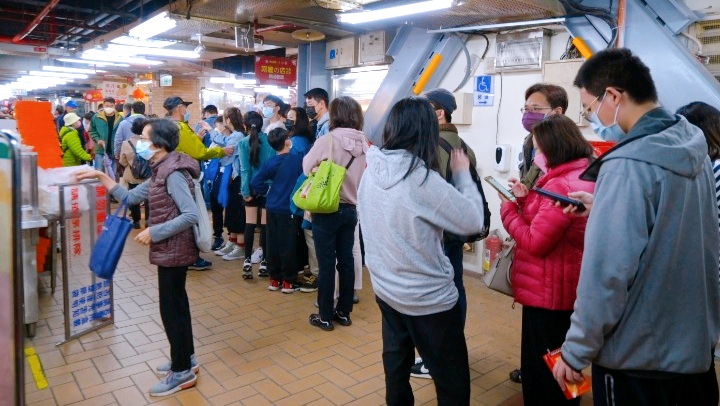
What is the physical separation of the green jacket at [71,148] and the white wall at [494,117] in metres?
5.21

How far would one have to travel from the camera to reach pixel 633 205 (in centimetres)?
151

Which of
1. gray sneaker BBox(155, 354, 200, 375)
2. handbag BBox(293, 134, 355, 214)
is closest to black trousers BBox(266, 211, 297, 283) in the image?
handbag BBox(293, 134, 355, 214)

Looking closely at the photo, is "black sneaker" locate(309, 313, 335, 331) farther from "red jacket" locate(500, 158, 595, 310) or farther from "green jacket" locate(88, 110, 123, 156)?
"green jacket" locate(88, 110, 123, 156)

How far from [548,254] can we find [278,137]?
3.19 metres

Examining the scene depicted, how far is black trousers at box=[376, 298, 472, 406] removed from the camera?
2204mm

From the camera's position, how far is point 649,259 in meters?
1.55

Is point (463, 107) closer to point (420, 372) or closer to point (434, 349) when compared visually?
point (420, 372)

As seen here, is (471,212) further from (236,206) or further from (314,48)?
(314,48)

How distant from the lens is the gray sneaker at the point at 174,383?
3.23m

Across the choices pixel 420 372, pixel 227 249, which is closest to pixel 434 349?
pixel 420 372

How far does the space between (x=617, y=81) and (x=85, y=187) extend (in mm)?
3659

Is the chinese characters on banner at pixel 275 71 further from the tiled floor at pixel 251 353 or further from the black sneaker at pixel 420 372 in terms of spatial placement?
the black sneaker at pixel 420 372

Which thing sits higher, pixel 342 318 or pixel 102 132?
pixel 102 132

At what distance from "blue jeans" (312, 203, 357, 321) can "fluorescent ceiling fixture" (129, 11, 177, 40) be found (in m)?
3.25
